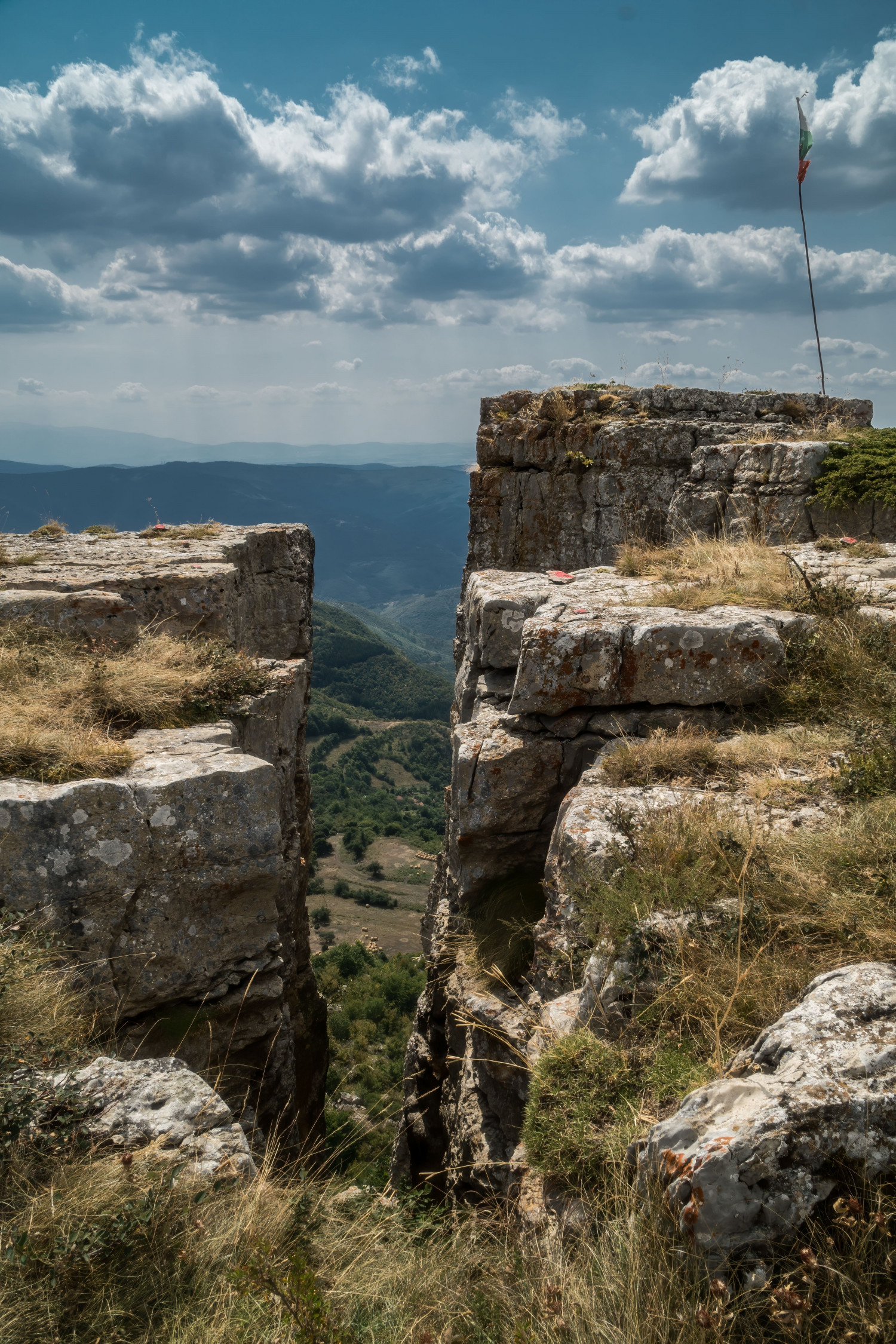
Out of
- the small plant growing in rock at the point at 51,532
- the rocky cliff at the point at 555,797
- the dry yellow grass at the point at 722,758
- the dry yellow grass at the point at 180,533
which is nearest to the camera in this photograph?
the rocky cliff at the point at 555,797

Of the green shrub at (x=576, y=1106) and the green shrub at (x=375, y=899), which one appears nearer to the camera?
the green shrub at (x=576, y=1106)

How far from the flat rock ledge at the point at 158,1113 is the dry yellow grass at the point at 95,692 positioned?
6.74 feet

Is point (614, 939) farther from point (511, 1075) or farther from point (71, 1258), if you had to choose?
point (71, 1258)

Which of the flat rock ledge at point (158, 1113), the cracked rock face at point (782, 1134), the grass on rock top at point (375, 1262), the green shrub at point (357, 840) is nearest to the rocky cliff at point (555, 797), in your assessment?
the grass on rock top at point (375, 1262)

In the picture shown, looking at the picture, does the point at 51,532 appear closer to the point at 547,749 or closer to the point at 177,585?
the point at 177,585

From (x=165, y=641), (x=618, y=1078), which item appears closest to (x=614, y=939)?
(x=618, y=1078)

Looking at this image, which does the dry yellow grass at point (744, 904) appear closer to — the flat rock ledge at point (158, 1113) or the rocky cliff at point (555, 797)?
the rocky cliff at point (555, 797)

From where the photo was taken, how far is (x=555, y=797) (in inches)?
241

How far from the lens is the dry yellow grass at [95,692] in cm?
511

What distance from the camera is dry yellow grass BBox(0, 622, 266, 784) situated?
5.11 metres

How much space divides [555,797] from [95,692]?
13.0ft

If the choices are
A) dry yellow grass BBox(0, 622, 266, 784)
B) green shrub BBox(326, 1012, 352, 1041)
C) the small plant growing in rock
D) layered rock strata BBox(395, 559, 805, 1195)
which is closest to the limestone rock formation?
the small plant growing in rock

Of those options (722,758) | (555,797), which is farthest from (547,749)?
(722,758)

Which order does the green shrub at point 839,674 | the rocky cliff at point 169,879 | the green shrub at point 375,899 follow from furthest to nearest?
the green shrub at point 375,899
the green shrub at point 839,674
the rocky cliff at point 169,879
